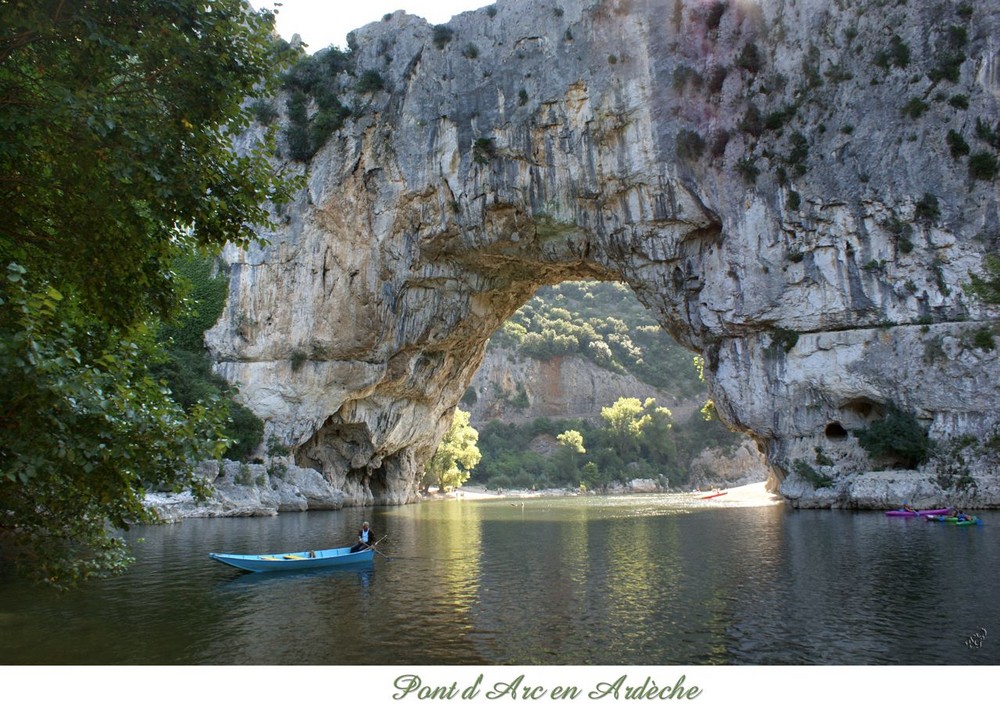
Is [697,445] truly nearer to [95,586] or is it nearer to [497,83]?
[497,83]

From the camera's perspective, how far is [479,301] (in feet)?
137

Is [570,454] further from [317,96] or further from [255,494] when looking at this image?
[317,96]

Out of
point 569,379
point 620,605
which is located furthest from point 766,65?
point 569,379

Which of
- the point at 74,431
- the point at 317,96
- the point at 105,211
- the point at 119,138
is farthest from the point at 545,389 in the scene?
the point at 74,431

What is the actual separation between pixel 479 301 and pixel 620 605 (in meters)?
30.1

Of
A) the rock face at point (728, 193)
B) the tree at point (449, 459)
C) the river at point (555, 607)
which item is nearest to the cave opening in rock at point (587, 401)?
the tree at point (449, 459)

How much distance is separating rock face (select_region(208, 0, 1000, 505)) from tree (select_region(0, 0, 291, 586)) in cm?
2679

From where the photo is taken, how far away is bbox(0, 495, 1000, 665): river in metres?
9.88

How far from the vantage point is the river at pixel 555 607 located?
9.88 metres

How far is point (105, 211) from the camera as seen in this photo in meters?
8.57

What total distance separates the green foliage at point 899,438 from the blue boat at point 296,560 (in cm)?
2338

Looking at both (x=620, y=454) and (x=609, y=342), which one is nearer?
(x=620, y=454)

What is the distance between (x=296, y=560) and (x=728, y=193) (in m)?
26.3

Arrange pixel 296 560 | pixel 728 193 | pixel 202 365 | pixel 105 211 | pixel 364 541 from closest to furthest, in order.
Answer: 1. pixel 105 211
2. pixel 296 560
3. pixel 364 541
4. pixel 728 193
5. pixel 202 365
